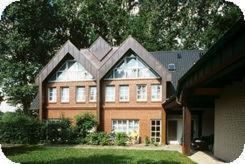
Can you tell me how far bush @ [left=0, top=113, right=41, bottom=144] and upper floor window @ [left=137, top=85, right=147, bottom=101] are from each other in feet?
25.5

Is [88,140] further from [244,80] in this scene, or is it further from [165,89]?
[244,80]

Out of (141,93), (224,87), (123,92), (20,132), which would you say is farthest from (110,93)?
(224,87)

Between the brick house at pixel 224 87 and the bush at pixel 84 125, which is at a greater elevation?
the brick house at pixel 224 87

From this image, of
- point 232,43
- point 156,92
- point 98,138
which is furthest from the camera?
point 156,92

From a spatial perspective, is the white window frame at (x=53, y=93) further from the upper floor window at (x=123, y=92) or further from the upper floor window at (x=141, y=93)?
the upper floor window at (x=141, y=93)

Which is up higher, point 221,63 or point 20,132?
point 221,63

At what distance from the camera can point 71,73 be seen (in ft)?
109

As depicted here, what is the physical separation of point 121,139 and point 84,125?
3.28 meters

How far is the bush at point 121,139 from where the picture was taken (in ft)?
92.6

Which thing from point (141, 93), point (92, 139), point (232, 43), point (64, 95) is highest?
point (232, 43)

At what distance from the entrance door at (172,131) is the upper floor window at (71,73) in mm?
7214

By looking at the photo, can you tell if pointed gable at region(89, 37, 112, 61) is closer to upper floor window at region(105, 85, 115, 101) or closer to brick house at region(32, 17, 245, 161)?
brick house at region(32, 17, 245, 161)

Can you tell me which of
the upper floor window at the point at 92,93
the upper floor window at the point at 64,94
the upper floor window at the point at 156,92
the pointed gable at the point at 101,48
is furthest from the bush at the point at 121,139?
the pointed gable at the point at 101,48

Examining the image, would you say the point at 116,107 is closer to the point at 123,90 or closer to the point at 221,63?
the point at 123,90
